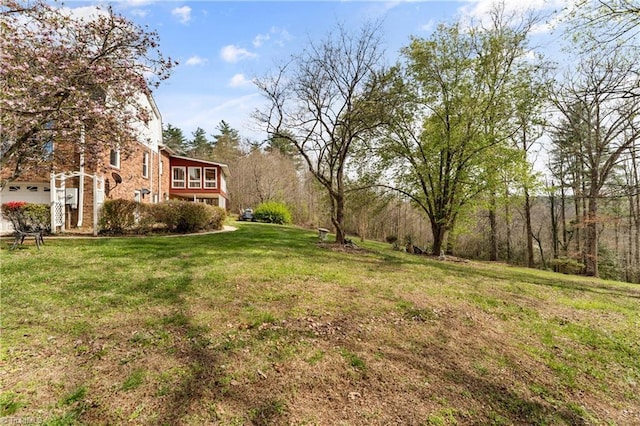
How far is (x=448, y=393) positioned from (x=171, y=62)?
620 cm

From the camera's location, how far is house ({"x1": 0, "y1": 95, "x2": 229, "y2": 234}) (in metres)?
9.48

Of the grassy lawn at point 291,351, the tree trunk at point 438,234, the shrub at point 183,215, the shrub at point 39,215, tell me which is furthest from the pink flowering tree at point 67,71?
the tree trunk at point 438,234

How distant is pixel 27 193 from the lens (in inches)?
456

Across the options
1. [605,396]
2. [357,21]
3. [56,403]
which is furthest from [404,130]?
[56,403]

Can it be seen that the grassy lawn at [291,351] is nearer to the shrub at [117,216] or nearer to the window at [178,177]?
the shrub at [117,216]

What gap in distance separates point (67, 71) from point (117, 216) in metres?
8.55

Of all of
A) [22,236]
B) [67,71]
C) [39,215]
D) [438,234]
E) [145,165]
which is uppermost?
[145,165]

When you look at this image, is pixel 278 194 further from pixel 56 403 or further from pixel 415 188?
pixel 56 403

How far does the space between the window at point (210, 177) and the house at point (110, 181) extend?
8 centimetres

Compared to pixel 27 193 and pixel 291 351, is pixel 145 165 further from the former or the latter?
pixel 291 351

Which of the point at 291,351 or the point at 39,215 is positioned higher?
the point at 39,215

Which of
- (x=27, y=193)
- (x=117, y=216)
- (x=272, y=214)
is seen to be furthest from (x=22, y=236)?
(x=272, y=214)

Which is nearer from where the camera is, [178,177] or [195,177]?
[178,177]

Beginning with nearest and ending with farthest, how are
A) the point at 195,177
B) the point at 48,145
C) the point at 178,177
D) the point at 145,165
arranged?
the point at 48,145, the point at 145,165, the point at 178,177, the point at 195,177
